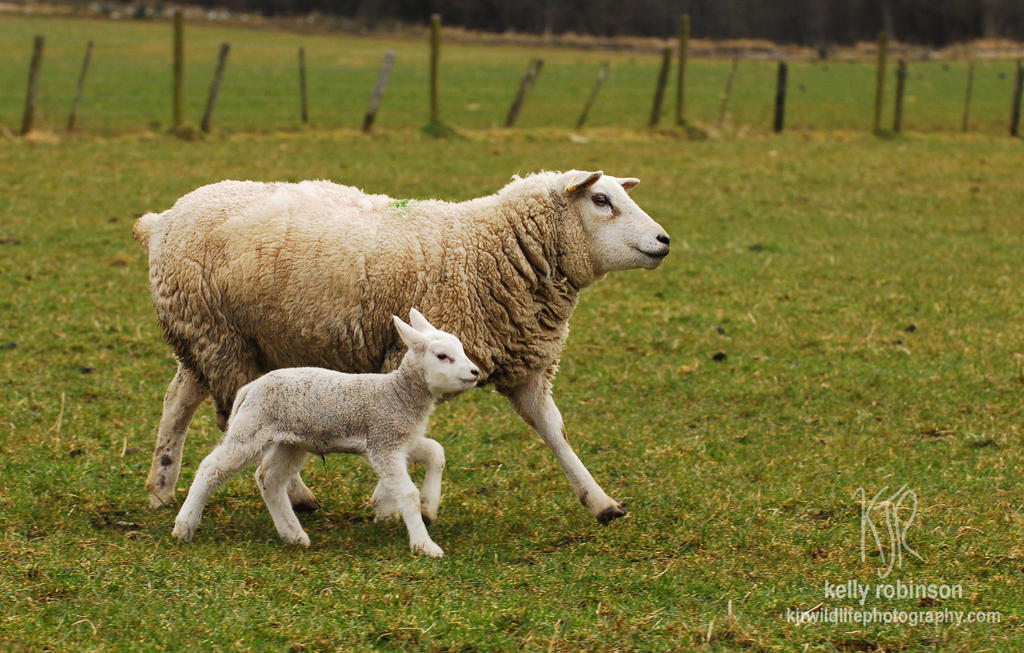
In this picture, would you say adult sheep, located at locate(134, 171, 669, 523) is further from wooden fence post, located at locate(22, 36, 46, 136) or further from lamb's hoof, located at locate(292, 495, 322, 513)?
wooden fence post, located at locate(22, 36, 46, 136)

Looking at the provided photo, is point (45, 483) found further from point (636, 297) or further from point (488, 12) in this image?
point (488, 12)

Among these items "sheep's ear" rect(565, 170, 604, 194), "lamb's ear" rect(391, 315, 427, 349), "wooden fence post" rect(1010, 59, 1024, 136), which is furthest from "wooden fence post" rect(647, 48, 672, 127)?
"lamb's ear" rect(391, 315, 427, 349)

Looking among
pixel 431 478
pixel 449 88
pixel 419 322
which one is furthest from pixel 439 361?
pixel 449 88

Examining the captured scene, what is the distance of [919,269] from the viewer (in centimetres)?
1155

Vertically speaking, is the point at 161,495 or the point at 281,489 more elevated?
the point at 281,489

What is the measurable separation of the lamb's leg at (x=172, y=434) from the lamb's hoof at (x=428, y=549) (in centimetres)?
155

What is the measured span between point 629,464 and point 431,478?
5.20 feet

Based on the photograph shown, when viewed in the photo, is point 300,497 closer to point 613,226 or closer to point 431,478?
point 431,478

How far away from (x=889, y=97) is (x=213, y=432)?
2525 cm

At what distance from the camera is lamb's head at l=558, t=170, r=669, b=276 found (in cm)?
590

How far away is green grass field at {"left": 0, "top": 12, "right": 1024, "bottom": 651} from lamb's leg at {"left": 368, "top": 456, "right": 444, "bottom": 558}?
0.11 metres

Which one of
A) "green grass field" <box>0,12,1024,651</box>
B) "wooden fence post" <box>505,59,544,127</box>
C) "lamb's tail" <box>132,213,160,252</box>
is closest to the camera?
"green grass field" <box>0,12,1024,651</box>

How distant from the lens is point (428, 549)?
504cm

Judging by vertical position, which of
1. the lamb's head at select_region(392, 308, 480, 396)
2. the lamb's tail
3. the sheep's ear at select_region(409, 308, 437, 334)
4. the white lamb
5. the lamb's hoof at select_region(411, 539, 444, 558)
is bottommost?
the lamb's hoof at select_region(411, 539, 444, 558)
